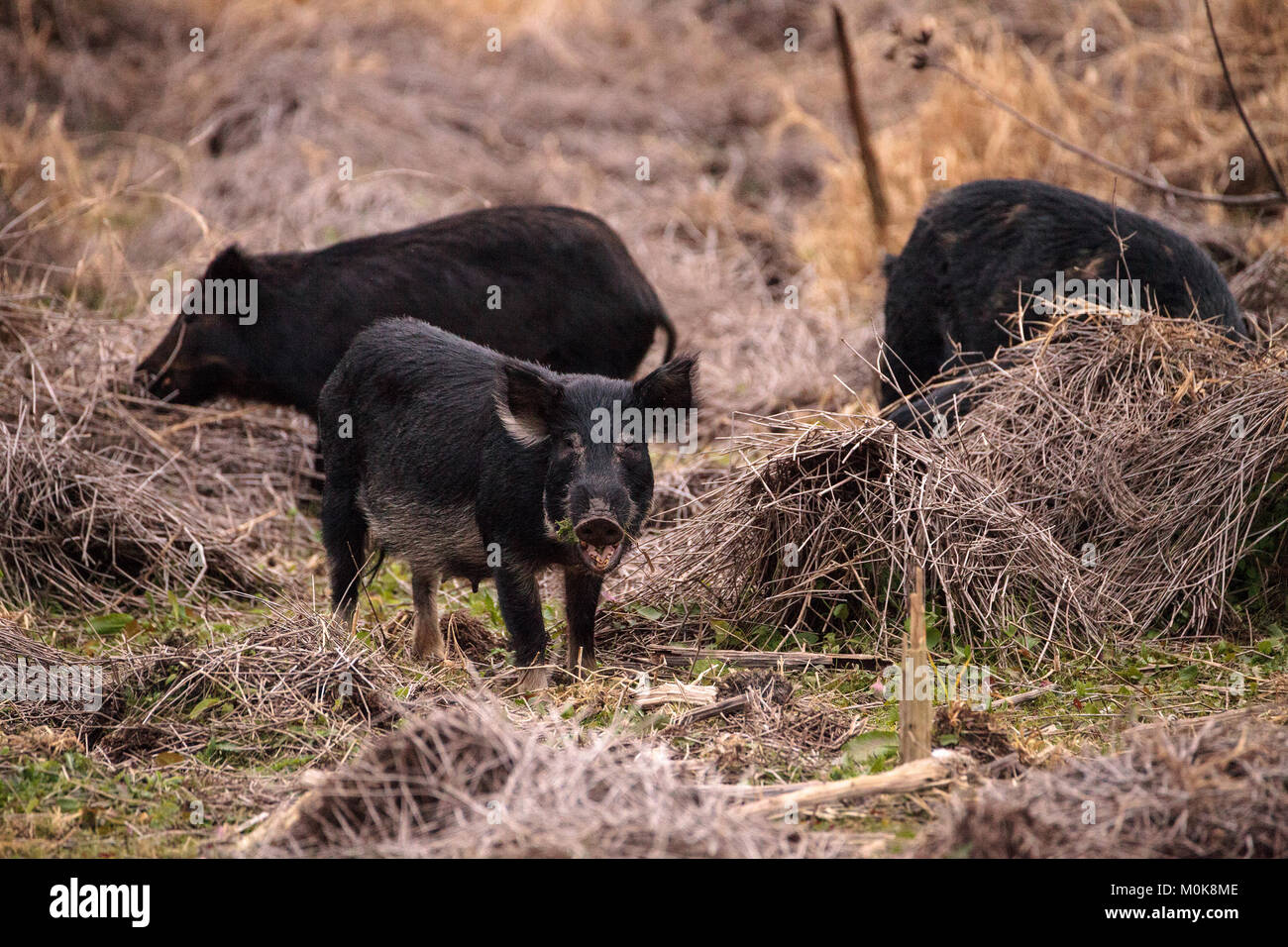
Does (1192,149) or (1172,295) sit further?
(1192,149)

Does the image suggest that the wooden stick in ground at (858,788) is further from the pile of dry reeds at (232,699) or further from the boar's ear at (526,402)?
the boar's ear at (526,402)

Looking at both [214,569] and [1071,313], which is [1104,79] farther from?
[214,569]

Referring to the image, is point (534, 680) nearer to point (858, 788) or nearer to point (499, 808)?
point (858, 788)

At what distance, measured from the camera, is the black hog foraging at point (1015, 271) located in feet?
20.6

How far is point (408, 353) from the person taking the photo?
539 centimetres

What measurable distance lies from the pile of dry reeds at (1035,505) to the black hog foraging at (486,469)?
0.60 meters

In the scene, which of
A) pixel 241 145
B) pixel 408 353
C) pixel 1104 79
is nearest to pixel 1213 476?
pixel 408 353

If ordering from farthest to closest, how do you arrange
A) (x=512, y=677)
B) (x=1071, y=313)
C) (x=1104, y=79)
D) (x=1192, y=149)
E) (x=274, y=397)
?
(x=1104, y=79) < (x=1192, y=149) < (x=274, y=397) < (x=1071, y=313) < (x=512, y=677)

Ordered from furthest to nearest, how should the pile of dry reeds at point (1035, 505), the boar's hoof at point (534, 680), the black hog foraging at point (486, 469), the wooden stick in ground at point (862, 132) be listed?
the wooden stick in ground at point (862, 132) → the pile of dry reeds at point (1035, 505) → the boar's hoof at point (534, 680) → the black hog foraging at point (486, 469)

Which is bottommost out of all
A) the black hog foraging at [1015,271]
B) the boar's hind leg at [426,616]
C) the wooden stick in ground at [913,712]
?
the wooden stick in ground at [913,712]

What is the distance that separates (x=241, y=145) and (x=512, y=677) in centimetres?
968

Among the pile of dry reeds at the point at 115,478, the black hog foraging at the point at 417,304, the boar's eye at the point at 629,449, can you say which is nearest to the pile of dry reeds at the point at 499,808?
the boar's eye at the point at 629,449
